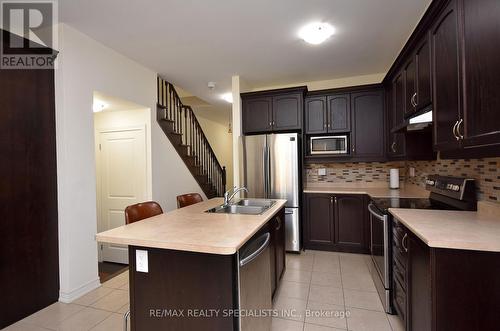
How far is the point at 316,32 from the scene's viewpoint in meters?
2.40

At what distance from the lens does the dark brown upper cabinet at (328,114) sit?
11.8 ft

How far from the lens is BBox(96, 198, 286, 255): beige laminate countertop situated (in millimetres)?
1175

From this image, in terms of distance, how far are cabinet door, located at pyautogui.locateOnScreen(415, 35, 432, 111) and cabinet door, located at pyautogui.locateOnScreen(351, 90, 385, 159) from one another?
1.32 meters

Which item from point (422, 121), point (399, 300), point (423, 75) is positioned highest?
point (423, 75)

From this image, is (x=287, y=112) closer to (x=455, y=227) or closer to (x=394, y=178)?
(x=394, y=178)

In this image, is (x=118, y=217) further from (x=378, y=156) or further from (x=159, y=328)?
(x=378, y=156)

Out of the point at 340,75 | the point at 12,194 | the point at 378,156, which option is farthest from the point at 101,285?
the point at 340,75

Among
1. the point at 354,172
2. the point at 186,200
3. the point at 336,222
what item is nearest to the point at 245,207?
the point at 186,200

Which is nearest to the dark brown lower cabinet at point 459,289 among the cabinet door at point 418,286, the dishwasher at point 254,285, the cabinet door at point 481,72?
the cabinet door at point 418,286

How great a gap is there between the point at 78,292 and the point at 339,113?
3869mm

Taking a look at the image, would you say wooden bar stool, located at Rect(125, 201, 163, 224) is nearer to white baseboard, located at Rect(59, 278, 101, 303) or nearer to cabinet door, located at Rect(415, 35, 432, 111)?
white baseboard, located at Rect(59, 278, 101, 303)

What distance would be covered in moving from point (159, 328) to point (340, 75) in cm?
384

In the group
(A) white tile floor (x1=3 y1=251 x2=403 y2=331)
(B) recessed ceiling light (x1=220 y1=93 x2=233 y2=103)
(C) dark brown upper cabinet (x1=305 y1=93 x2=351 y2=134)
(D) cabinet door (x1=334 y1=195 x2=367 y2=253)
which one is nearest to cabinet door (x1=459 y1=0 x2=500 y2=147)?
(A) white tile floor (x1=3 y1=251 x2=403 y2=331)

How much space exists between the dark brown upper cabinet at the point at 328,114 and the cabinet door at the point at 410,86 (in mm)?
1074
